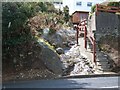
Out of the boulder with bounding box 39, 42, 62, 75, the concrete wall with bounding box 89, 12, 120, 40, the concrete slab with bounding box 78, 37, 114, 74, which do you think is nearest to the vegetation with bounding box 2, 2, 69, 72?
A: the boulder with bounding box 39, 42, 62, 75

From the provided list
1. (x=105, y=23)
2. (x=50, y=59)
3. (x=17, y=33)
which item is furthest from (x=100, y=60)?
(x=17, y=33)

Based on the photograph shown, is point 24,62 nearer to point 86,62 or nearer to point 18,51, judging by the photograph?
point 18,51

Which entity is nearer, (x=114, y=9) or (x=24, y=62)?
(x=24, y=62)

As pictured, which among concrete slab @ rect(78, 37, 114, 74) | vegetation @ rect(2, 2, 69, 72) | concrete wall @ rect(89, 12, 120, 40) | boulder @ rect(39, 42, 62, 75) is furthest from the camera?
concrete wall @ rect(89, 12, 120, 40)

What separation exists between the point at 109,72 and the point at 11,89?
5.35m

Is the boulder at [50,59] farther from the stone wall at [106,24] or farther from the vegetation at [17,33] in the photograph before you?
the stone wall at [106,24]

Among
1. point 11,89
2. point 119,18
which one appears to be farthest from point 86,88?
point 119,18

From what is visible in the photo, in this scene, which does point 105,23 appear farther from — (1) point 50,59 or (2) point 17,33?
(2) point 17,33

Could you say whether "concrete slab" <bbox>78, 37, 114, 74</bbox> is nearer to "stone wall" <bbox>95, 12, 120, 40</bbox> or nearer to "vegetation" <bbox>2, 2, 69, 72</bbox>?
"stone wall" <bbox>95, 12, 120, 40</bbox>

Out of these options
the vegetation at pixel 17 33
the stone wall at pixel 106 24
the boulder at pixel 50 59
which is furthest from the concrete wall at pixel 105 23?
the vegetation at pixel 17 33

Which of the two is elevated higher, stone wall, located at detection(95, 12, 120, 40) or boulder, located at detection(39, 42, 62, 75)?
stone wall, located at detection(95, 12, 120, 40)

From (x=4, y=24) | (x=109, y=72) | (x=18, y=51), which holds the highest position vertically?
(x=4, y=24)

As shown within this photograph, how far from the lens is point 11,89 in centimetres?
955

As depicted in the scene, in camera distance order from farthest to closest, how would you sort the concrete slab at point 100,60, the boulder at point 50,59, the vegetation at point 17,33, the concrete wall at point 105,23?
the concrete wall at point 105,23
the concrete slab at point 100,60
the boulder at point 50,59
the vegetation at point 17,33
